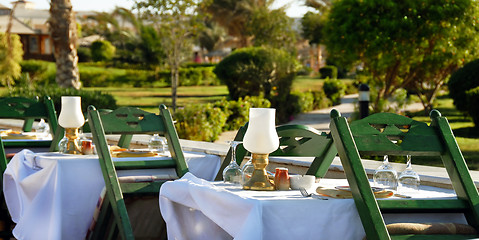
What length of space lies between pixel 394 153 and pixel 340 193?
32 cm

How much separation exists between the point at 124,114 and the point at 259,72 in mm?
13017

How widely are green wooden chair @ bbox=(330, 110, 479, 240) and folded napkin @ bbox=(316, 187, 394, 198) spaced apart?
0.11 m

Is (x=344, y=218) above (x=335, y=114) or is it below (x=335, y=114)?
below

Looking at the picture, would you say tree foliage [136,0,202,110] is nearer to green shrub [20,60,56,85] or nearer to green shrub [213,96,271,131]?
green shrub [213,96,271,131]

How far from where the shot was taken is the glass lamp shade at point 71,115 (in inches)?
194

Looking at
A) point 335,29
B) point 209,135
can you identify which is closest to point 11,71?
point 335,29

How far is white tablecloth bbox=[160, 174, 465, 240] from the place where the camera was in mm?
2855

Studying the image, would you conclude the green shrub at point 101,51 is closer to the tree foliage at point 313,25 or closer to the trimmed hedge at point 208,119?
the tree foliage at point 313,25

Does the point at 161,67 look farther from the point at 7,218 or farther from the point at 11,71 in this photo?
the point at 7,218

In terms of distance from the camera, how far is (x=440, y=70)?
17969 millimetres

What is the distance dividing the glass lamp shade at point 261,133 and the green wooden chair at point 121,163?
94cm

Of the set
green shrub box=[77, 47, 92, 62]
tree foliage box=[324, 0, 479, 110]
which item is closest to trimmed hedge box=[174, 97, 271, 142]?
tree foliage box=[324, 0, 479, 110]

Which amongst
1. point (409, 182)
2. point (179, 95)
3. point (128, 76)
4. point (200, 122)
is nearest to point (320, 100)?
point (179, 95)

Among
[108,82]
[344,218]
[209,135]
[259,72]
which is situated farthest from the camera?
[108,82]
